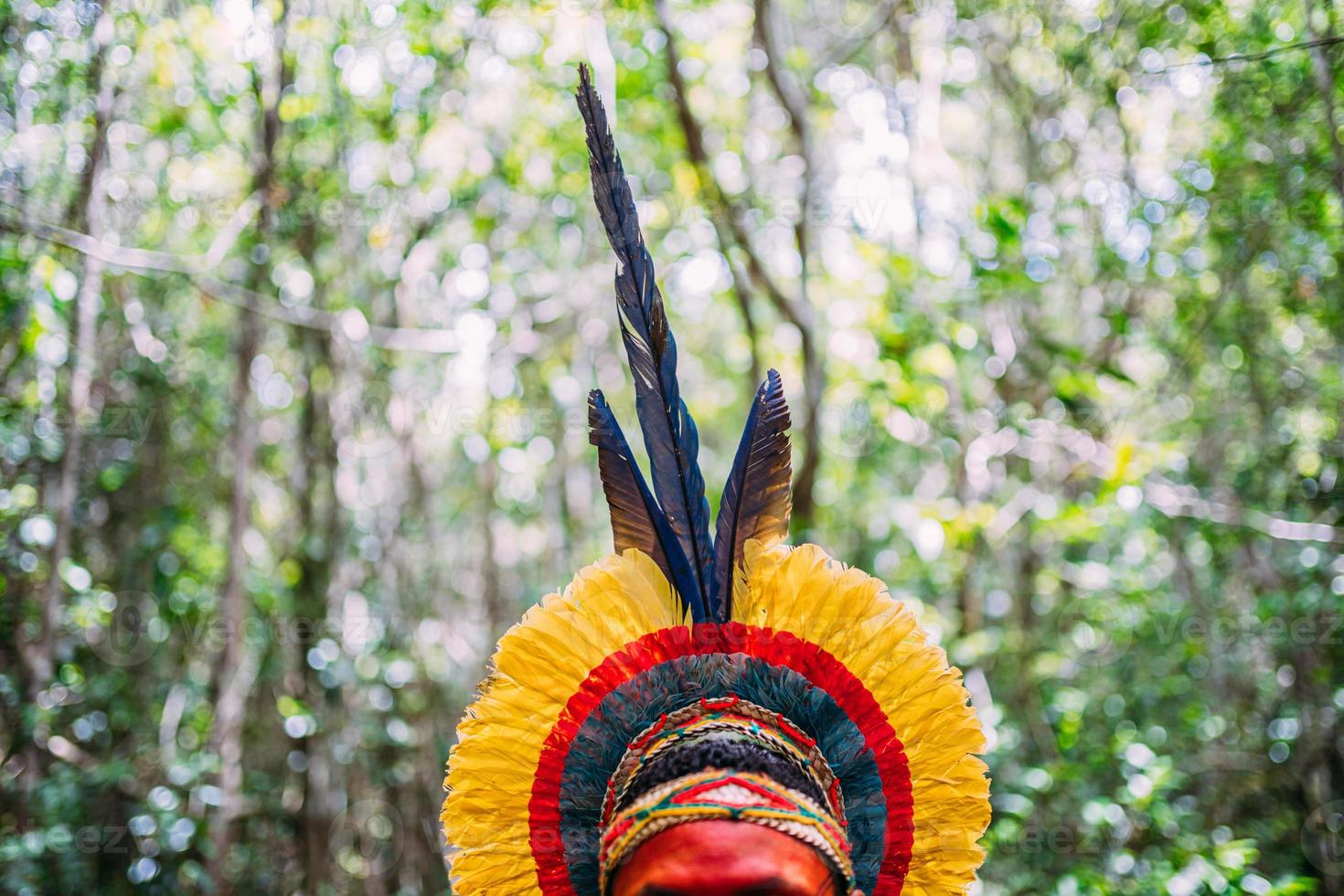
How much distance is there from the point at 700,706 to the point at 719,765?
131 millimetres

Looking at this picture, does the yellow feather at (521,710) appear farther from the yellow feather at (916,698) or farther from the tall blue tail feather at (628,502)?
the yellow feather at (916,698)

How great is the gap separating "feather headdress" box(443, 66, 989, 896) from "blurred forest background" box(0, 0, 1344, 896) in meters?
2.02

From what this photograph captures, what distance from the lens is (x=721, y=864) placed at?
3.69ft

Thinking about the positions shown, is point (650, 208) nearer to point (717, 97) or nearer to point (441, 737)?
point (717, 97)

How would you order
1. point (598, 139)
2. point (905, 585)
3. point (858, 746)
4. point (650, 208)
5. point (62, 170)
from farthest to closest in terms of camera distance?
point (905, 585) → point (650, 208) → point (62, 170) → point (598, 139) → point (858, 746)

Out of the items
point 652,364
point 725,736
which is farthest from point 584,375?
point 725,736

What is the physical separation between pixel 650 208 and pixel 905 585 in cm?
280

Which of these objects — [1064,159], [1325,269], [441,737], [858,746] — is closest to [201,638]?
[441,737]

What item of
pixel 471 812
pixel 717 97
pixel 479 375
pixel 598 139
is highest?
pixel 717 97

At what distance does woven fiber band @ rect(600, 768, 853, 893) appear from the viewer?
116 cm

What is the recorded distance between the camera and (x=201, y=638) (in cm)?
527

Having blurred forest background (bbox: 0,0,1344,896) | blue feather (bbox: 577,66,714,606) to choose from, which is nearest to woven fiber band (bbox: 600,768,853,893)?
blue feather (bbox: 577,66,714,606)

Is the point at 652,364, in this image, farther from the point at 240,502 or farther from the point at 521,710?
the point at 240,502

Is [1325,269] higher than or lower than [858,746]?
higher
